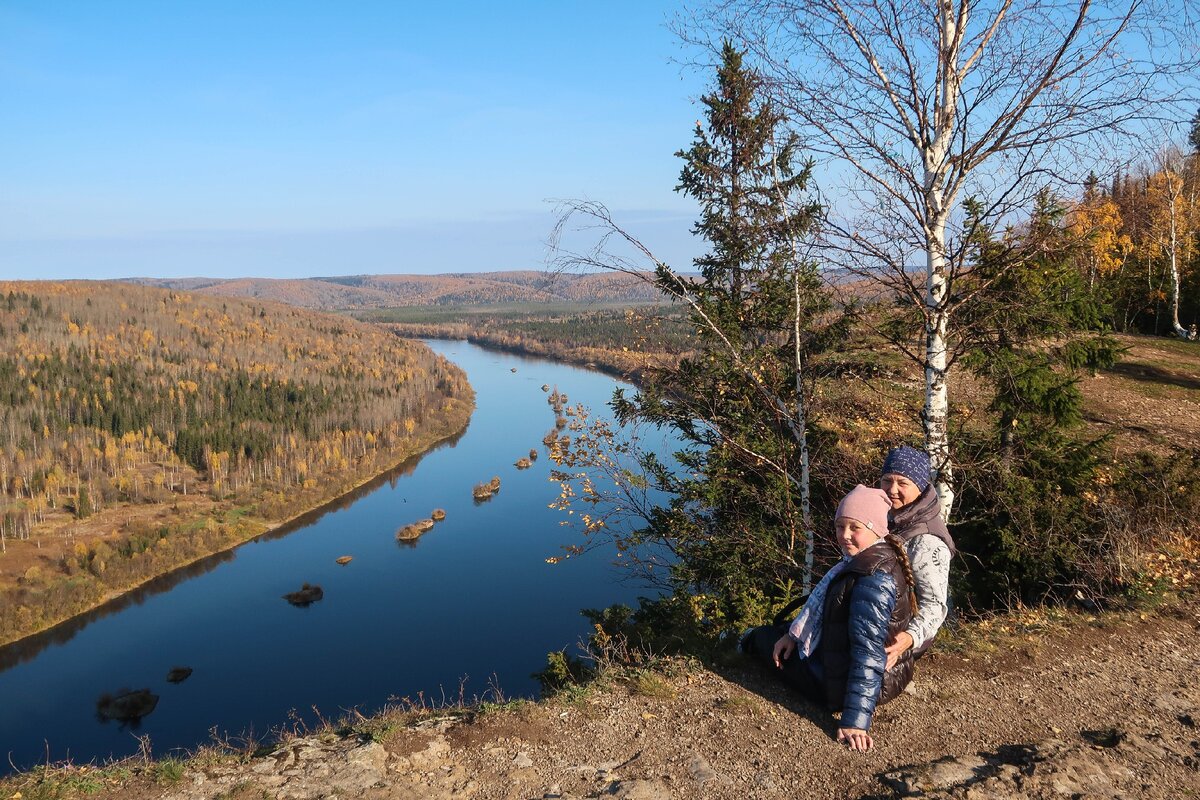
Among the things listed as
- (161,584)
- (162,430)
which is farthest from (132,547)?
(162,430)

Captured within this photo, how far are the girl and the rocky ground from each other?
346 millimetres

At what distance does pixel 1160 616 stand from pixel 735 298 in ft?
18.6

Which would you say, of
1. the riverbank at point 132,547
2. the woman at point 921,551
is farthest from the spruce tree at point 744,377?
the riverbank at point 132,547

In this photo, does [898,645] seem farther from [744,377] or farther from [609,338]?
[609,338]

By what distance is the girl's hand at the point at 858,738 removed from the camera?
→ 14.0ft

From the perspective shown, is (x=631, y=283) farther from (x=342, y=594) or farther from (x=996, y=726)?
(x=342, y=594)

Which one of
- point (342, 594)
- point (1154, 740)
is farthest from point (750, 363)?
point (342, 594)

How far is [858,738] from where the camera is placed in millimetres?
4270

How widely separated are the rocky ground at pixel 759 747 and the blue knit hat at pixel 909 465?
5.28 ft

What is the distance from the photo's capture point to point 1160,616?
6664 mm

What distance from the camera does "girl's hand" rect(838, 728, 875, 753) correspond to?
14.0 feet

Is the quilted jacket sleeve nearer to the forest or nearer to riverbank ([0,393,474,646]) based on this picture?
the forest

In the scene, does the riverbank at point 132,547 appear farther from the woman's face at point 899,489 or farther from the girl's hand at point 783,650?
the woman's face at point 899,489

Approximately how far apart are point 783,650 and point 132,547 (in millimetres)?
59014
